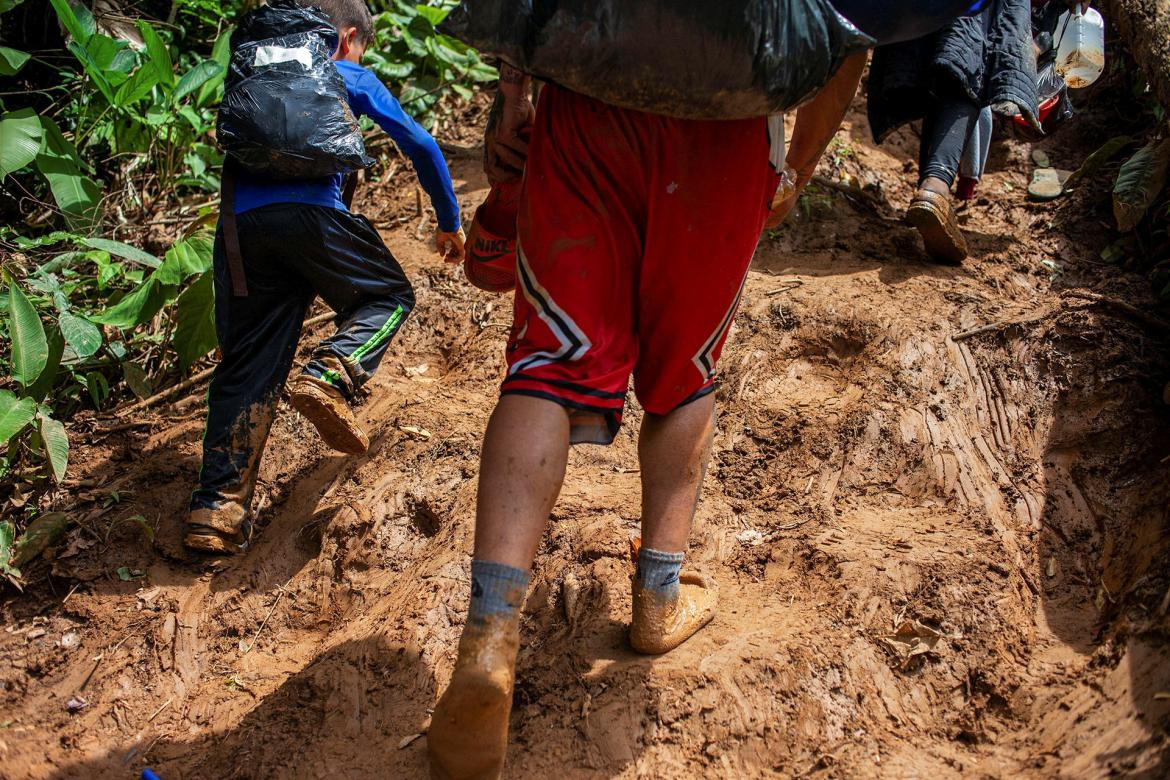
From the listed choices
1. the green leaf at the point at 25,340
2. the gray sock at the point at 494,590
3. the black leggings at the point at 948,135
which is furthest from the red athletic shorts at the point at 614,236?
the black leggings at the point at 948,135

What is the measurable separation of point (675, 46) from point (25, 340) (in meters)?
2.62

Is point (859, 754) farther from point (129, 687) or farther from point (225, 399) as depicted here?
point (225, 399)

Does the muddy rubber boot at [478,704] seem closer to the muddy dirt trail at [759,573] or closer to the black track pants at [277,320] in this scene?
the muddy dirt trail at [759,573]

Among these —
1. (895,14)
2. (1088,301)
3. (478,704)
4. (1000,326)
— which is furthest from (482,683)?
(1088,301)

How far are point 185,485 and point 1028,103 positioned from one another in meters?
3.60

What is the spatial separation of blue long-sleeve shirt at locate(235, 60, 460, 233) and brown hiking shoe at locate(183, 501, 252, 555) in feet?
3.21

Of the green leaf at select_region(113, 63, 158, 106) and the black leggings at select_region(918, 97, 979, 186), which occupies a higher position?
the black leggings at select_region(918, 97, 979, 186)

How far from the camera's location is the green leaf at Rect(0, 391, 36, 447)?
10.3ft

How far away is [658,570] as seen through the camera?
2.26 meters

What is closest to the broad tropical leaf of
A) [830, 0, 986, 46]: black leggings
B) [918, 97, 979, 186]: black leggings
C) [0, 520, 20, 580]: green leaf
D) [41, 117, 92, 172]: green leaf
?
[41, 117, 92, 172]: green leaf

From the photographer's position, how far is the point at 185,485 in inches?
135

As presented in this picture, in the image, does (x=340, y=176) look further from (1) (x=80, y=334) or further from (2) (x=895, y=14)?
(2) (x=895, y=14)

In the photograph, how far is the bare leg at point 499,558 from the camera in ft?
5.99

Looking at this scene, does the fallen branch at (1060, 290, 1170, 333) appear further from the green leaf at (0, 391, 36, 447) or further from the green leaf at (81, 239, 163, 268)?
the green leaf at (0, 391, 36, 447)
